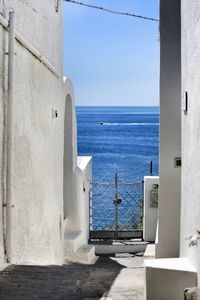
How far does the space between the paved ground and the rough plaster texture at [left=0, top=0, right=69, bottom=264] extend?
1.27 feet

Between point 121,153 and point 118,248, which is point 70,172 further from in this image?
point 121,153

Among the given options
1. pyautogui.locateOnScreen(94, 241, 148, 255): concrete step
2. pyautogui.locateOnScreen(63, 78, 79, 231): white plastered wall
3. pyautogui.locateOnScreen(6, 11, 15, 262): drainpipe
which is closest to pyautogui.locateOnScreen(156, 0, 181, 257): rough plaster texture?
pyautogui.locateOnScreen(6, 11, 15, 262): drainpipe

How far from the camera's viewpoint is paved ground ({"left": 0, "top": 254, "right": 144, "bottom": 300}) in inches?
186

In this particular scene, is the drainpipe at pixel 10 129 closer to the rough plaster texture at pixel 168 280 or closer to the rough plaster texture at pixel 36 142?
the rough plaster texture at pixel 36 142

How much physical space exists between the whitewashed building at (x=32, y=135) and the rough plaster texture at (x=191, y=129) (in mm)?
1673

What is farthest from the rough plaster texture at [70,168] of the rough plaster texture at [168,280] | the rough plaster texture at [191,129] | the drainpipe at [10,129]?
the rough plaster texture at [168,280]

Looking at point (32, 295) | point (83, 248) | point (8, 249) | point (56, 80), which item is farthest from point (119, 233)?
point (32, 295)

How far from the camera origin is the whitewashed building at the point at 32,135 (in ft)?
18.0

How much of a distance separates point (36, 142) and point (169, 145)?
6.46 feet

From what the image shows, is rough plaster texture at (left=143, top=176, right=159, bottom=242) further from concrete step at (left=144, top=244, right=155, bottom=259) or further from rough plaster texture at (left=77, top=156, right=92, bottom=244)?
concrete step at (left=144, top=244, right=155, bottom=259)

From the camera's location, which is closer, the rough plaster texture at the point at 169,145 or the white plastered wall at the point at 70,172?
the rough plaster texture at the point at 169,145

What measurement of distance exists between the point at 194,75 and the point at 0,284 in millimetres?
2432

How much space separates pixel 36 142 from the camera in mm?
7113

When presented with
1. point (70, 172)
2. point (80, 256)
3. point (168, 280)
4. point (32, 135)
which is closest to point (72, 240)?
point (80, 256)
